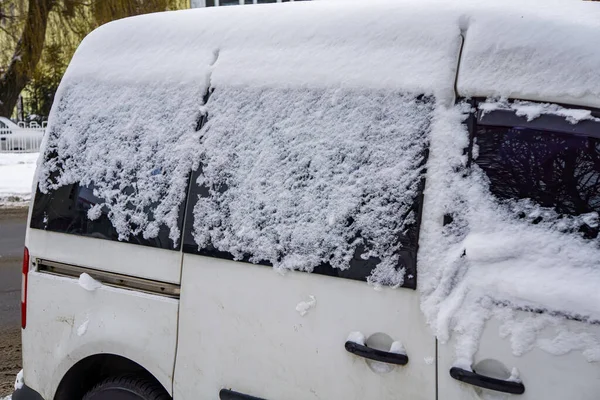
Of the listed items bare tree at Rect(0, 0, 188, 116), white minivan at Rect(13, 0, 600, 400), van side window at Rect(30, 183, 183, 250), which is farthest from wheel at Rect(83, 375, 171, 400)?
bare tree at Rect(0, 0, 188, 116)

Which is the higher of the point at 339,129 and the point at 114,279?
the point at 339,129

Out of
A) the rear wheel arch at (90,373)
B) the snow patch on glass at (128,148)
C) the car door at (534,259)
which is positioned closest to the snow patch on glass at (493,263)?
the car door at (534,259)

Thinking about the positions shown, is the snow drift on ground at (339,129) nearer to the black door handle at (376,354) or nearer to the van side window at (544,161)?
the van side window at (544,161)

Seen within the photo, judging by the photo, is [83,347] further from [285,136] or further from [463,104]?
[463,104]

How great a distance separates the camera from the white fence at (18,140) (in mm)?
21500

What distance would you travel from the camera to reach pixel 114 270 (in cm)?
276

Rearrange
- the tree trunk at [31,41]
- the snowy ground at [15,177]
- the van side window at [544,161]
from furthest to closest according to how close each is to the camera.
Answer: the tree trunk at [31,41] → the snowy ground at [15,177] → the van side window at [544,161]

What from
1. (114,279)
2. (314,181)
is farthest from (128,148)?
(314,181)

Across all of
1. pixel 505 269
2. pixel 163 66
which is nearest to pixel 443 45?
pixel 505 269

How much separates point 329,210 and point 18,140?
21.8m

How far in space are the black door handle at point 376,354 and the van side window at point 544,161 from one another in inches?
23.9

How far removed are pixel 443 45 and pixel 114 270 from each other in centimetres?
164

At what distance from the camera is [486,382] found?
6.39 ft

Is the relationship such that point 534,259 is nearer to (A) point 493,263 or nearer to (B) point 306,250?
(A) point 493,263
